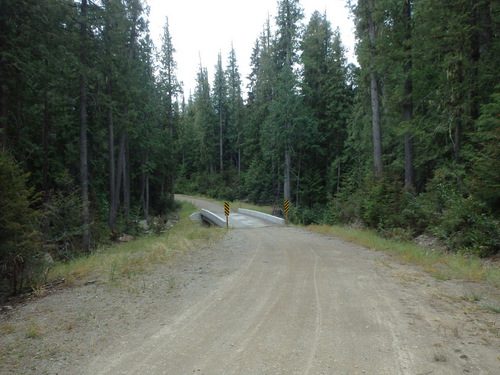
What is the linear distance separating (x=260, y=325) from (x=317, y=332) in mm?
819

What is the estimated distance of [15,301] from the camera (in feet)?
20.6

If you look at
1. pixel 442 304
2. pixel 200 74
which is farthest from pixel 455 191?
pixel 200 74

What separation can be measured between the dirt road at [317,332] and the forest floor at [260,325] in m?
0.02

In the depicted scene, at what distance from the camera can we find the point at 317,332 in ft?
14.1

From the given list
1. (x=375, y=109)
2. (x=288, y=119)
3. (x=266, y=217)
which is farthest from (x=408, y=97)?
(x=288, y=119)

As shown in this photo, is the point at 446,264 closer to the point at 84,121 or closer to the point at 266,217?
the point at 84,121

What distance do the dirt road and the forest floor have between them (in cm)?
2

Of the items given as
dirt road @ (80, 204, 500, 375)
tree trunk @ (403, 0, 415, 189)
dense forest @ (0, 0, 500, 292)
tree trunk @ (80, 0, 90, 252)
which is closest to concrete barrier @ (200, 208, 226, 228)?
dense forest @ (0, 0, 500, 292)

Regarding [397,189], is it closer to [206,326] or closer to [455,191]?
[455,191]

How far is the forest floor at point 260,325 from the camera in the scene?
3.58 meters

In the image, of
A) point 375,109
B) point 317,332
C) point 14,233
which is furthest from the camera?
point 375,109

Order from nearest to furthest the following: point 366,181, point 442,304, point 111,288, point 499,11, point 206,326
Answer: point 206,326 < point 442,304 < point 111,288 < point 499,11 < point 366,181

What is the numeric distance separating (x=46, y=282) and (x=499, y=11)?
17034 millimetres

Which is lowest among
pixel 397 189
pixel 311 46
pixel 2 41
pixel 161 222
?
pixel 161 222
